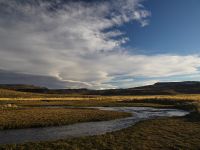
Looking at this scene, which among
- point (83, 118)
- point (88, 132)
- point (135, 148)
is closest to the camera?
point (135, 148)

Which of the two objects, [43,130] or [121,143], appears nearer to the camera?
[121,143]

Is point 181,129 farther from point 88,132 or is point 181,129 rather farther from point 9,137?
point 9,137

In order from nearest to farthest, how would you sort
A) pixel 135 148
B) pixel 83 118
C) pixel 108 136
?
pixel 135 148
pixel 108 136
pixel 83 118

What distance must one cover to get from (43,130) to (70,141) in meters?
9.19

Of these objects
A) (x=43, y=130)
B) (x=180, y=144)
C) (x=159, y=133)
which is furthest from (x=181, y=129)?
(x=43, y=130)

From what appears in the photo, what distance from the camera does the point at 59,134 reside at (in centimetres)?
2980

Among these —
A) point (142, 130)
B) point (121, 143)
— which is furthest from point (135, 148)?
point (142, 130)

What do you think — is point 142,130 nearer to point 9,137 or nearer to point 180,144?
point 180,144

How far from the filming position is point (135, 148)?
882 inches

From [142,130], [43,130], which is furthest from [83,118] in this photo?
[142,130]

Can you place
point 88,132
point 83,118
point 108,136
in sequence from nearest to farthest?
point 108,136 < point 88,132 < point 83,118

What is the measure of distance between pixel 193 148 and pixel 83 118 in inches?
945

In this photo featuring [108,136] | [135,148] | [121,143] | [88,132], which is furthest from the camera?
[88,132]

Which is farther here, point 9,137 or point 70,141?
point 9,137
